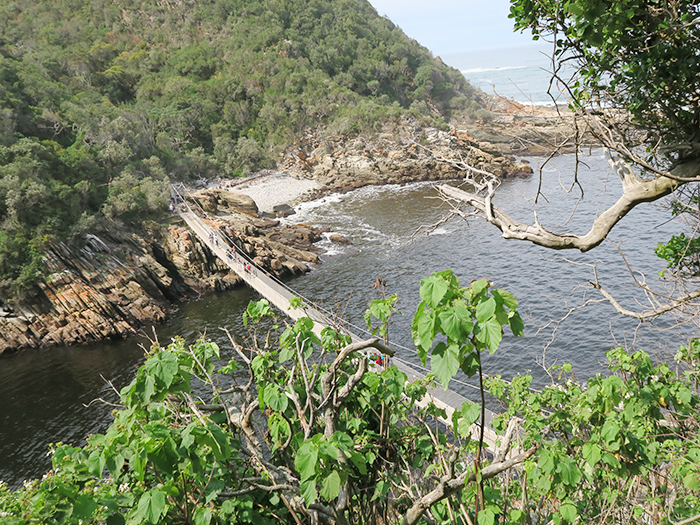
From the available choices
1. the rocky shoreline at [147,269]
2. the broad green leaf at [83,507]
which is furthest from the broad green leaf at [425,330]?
the rocky shoreline at [147,269]

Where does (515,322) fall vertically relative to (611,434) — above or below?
above

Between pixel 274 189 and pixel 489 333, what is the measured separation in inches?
1490

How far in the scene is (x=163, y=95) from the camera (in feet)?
150

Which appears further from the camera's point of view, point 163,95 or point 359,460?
point 163,95

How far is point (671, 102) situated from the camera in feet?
9.19

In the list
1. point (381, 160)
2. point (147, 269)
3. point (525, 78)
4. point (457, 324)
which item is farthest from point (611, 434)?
point (525, 78)

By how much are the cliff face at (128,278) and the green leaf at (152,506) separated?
63.7 ft

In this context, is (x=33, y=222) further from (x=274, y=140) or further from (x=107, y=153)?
(x=274, y=140)

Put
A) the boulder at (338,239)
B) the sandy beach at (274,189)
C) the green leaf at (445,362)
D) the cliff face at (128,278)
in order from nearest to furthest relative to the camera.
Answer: the green leaf at (445,362)
the cliff face at (128,278)
the boulder at (338,239)
the sandy beach at (274,189)

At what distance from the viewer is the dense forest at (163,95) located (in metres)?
21.5

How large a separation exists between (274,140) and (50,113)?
71.8 feet

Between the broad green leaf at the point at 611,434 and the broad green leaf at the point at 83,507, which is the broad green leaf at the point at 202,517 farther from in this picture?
the broad green leaf at the point at 611,434

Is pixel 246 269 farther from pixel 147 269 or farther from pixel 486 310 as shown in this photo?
pixel 486 310

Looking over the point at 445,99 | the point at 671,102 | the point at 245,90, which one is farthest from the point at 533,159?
the point at 671,102
